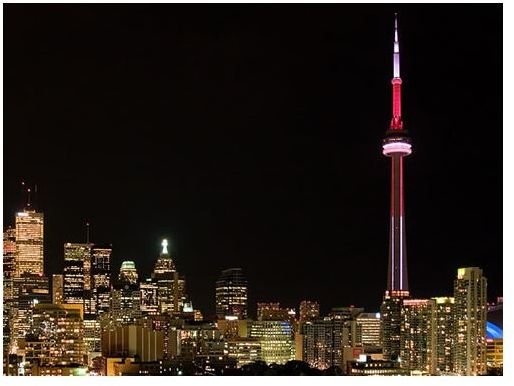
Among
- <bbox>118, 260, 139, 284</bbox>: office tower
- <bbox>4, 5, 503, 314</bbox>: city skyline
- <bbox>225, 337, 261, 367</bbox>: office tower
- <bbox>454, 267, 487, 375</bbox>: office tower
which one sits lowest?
<bbox>225, 337, 261, 367</bbox>: office tower

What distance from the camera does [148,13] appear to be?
434 cm

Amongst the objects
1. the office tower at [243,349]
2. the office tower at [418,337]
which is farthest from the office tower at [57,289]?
the office tower at [418,337]

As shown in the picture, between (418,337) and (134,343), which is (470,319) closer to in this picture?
(418,337)

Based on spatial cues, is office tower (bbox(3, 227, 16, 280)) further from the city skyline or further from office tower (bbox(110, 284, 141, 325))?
office tower (bbox(110, 284, 141, 325))

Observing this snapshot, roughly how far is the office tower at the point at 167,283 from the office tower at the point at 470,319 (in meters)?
2.05

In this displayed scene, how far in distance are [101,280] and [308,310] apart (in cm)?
216

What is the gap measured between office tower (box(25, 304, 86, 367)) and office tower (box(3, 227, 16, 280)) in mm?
502

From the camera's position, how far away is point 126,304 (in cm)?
739

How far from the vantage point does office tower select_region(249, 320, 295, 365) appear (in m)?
6.39

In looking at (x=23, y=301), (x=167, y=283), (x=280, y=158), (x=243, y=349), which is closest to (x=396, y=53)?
(x=280, y=158)

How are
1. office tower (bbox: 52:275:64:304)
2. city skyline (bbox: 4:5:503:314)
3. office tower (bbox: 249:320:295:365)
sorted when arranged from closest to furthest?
city skyline (bbox: 4:5:503:314) < office tower (bbox: 249:320:295:365) < office tower (bbox: 52:275:64:304)

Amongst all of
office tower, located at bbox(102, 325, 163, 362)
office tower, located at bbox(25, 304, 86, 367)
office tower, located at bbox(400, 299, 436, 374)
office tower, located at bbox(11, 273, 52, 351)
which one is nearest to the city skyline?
office tower, located at bbox(400, 299, 436, 374)

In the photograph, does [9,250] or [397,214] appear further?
[397,214]
